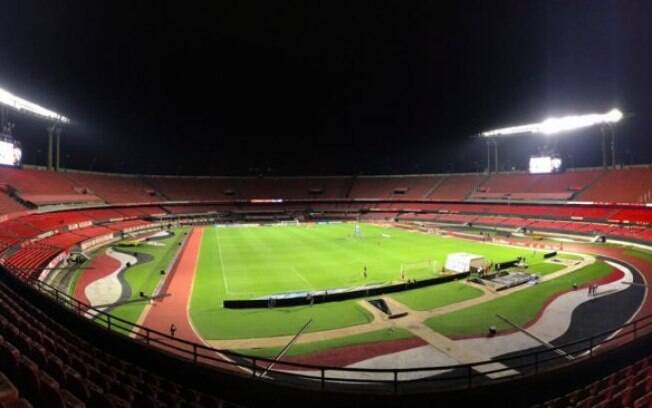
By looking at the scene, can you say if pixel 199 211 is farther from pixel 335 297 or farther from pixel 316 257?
pixel 335 297

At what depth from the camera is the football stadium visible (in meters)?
9.58

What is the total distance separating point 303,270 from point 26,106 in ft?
169

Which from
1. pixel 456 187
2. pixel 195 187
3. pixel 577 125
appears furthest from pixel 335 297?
pixel 195 187

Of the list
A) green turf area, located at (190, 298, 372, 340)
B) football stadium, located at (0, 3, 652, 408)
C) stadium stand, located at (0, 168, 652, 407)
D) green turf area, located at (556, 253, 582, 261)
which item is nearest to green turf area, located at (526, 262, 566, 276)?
football stadium, located at (0, 3, 652, 408)

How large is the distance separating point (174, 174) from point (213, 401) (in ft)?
338

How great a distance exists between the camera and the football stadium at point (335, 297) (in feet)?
31.4

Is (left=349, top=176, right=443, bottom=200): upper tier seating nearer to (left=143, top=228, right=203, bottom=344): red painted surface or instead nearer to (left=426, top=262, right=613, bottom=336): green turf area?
(left=426, top=262, right=613, bottom=336): green turf area

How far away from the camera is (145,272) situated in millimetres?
32812

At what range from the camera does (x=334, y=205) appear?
104812 mm

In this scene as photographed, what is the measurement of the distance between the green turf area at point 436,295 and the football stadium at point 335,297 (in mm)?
208

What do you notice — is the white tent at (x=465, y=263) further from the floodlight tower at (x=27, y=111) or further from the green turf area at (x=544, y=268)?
the floodlight tower at (x=27, y=111)

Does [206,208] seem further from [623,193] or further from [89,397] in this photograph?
[89,397]

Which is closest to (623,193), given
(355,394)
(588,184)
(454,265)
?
(588,184)

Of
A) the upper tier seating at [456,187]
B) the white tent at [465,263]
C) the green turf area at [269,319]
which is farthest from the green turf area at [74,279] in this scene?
the upper tier seating at [456,187]
